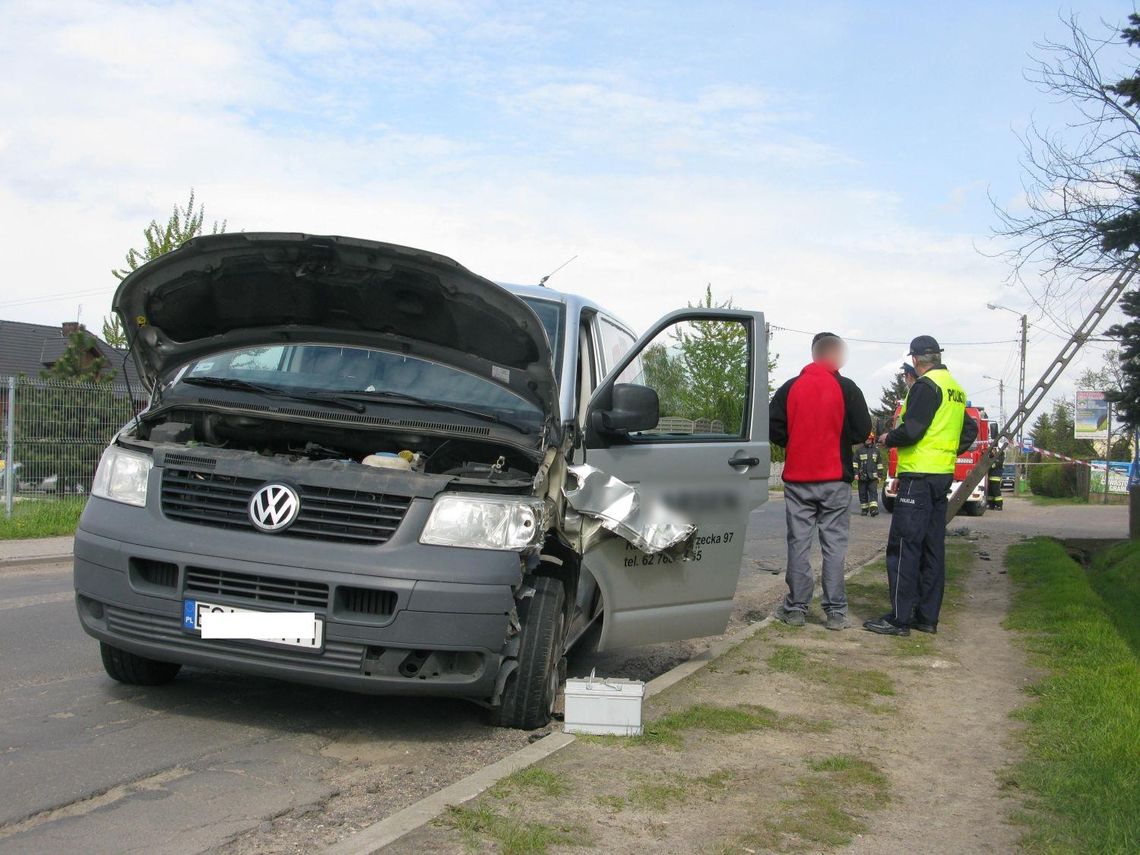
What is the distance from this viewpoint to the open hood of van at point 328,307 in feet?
16.8

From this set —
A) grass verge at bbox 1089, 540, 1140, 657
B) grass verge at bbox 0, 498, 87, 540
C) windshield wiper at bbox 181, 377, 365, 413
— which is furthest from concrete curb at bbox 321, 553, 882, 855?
grass verge at bbox 0, 498, 87, 540

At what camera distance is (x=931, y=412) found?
8070 millimetres

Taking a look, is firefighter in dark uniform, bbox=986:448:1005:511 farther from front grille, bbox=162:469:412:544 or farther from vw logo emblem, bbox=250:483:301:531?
vw logo emblem, bbox=250:483:301:531

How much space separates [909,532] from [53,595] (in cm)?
673

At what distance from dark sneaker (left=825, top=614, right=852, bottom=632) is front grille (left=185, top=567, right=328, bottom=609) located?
4.67m

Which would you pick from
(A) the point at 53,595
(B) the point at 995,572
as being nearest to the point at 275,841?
(A) the point at 53,595

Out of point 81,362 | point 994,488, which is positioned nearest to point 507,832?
point 81,362

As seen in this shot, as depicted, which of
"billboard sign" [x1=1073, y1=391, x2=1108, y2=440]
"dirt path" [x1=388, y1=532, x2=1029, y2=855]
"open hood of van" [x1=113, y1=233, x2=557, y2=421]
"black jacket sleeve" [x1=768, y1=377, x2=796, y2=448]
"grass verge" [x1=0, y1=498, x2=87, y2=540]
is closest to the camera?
"dirt path" [x1=388, y1=532, x2=1029, y2=855]

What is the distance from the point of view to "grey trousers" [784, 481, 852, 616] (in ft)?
26.5

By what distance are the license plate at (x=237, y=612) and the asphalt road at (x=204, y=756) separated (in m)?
0.49

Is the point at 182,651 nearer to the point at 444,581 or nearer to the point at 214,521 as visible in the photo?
the point at 214,521

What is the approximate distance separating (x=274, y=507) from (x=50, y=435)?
39.6 ft

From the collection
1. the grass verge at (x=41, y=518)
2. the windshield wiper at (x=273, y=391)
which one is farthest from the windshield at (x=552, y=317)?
the grass verge at (x=41, y=518)

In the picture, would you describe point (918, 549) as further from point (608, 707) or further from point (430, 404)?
point (430, 404)
